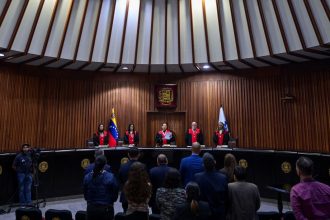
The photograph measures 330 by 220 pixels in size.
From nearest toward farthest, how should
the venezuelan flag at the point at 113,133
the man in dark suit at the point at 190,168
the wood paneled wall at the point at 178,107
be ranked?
1. the man in dark suit at the point at 190,168
2. the wood paneled wall at the point at 178,107
3. the venezuelan flag at the point at 113,133

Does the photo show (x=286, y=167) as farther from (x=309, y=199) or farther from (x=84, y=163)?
(x=84, y=163)

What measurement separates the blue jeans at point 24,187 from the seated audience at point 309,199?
5491 mm

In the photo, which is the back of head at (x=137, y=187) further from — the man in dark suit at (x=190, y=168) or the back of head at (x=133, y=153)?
the man in dark suit at (x=190, y=168)

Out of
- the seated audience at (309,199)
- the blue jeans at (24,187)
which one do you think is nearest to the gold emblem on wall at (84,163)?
the blue jeans at (24,187)

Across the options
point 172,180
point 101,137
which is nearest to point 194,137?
point 101,137

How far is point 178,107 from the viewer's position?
9.33 meters

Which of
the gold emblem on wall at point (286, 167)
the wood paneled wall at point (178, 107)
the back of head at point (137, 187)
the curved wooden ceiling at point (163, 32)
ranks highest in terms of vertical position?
the curved wooden ceiling at point (163, 32)

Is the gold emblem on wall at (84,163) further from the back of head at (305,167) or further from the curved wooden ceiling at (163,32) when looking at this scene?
the back of head at (305,167)

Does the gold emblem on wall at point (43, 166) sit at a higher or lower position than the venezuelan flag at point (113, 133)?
lower

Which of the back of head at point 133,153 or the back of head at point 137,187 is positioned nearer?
the back of head at point 137,187

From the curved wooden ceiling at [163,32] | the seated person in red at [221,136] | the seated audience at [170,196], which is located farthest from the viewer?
the seated person in red at [221,136]

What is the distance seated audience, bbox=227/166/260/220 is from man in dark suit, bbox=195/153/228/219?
76mm

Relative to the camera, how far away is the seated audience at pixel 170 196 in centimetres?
227

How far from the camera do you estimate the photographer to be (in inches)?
221
